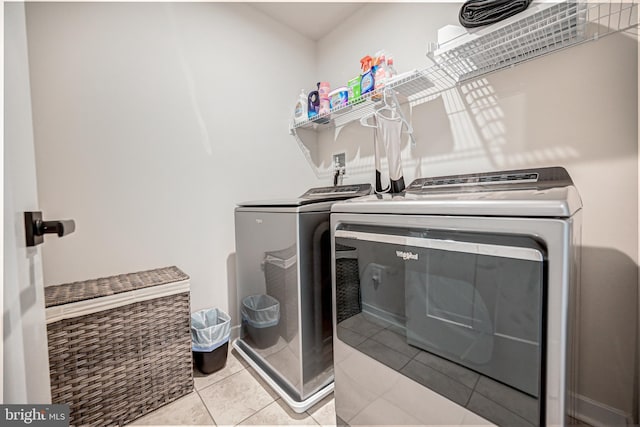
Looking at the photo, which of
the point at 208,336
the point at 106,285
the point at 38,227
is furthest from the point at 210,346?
the point at 38,227

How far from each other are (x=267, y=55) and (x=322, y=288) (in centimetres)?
176

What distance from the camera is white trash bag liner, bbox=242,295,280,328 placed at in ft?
4.50

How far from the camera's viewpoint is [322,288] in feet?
4.16

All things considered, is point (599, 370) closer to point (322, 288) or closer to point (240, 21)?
point (322, 288)

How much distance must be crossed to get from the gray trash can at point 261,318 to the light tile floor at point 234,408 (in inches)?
8.4

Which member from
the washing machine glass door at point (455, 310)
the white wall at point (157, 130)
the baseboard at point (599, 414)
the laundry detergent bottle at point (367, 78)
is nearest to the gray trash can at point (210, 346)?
the white wall at point (157, 130)

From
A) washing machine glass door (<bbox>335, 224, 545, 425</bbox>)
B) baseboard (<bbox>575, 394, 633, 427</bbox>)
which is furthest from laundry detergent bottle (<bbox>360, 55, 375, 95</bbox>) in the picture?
baseboard (<bbox>575, 394, 633, 427</bbox>)

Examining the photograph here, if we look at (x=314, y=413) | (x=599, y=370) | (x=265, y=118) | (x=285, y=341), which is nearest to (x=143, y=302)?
(x=285, y=341)

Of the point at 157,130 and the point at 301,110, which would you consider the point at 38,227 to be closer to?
the point at 157,130

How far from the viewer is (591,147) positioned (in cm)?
111

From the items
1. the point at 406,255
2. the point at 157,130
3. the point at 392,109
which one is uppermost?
the point at 392,109

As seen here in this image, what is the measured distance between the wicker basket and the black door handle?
2.36 ft

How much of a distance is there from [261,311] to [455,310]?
101cm

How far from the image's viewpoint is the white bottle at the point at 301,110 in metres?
2.00
